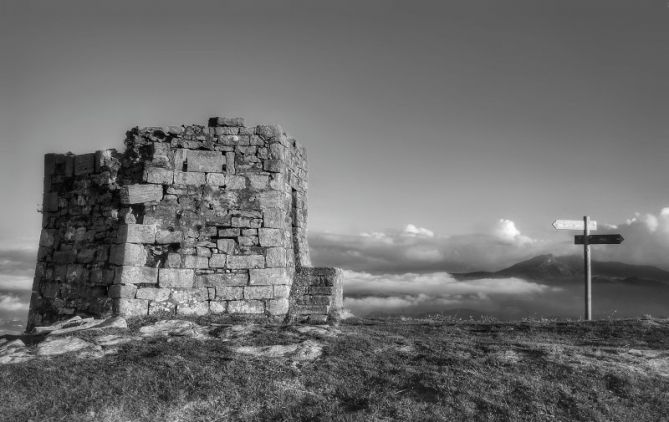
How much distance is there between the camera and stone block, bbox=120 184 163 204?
12055mm

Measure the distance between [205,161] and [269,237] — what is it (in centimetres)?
218

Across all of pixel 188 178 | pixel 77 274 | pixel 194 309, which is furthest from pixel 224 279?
pixel 77 274

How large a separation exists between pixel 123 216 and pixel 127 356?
4.38 meters

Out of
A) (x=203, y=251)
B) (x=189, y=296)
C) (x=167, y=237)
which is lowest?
(x=189, y=296)

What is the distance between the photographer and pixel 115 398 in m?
7.21

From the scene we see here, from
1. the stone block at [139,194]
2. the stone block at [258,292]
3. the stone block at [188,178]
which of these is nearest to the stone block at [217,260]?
the stone block at [258,292]

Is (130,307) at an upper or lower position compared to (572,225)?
lower

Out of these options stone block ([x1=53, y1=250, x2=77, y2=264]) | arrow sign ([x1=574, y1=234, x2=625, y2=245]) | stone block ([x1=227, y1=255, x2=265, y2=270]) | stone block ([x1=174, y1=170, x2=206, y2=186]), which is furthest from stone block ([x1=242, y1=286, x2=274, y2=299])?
arrow sign ([x1=574, y1=234, x2=625, y2=245])

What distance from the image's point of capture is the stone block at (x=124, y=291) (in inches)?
454

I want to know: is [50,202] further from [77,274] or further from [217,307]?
[217,307]

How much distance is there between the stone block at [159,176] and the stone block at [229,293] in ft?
8.44

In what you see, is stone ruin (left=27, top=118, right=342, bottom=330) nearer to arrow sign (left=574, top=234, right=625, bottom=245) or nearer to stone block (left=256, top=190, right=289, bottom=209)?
stone block (left=256, top=190, right=289, bottom=209)

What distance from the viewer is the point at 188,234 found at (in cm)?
1209

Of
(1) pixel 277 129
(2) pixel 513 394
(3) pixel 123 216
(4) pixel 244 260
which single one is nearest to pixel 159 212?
(3) pixel 123 216
